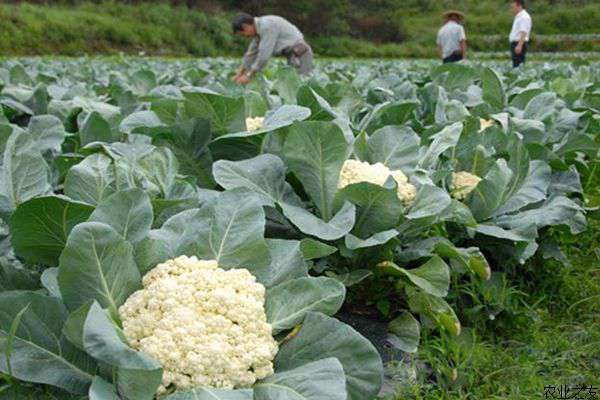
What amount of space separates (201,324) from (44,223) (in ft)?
1.33

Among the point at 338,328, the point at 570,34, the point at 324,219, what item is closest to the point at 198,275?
the point at 338,328

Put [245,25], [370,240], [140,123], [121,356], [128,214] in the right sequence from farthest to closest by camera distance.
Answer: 1. [245,25]
2. [140,123]
3. [370,240]
4. [128,214]
5. [121,356]

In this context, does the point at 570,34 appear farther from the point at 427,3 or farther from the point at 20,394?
the point at 20,394

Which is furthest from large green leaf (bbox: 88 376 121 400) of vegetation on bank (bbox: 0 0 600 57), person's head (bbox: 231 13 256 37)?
vegetation on bank (bbox: 0 0 600 57)

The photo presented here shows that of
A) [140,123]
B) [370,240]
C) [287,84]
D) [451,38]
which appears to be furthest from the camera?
[451,38]

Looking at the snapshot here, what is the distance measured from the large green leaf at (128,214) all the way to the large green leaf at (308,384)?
1.30 ft

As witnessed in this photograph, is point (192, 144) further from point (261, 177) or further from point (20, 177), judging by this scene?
point (20, 177)

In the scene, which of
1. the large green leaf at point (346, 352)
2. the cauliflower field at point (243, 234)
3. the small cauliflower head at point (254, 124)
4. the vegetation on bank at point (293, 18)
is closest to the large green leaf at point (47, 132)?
the cauliflower field at point (243, 234)

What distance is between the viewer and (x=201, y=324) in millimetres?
1455

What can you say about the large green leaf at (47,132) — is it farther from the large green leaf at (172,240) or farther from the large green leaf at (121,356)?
the large green leaf at (121,356)

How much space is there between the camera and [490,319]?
2.78m

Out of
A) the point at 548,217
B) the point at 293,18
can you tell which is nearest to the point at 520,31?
the point at 548,217

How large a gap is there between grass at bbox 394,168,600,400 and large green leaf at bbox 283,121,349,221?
1.80 feet

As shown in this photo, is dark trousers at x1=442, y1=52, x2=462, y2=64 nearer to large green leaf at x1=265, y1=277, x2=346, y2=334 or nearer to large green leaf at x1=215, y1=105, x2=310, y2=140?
large green leaf at x1=215, y1=105, x2=310, y2=140
